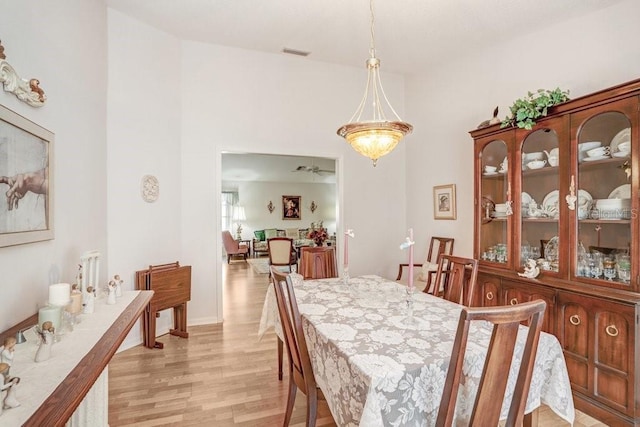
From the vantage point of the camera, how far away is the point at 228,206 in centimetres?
1102

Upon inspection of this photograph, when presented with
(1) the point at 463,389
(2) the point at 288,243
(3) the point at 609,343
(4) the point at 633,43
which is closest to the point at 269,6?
(4) the point at 633,43

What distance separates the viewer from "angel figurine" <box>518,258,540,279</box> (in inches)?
101

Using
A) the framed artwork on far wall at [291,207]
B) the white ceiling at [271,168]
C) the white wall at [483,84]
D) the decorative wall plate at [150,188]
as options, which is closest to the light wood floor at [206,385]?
the decorative wall plate at [150,188]

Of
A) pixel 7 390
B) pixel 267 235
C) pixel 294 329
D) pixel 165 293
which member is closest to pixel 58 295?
pixel 7 390

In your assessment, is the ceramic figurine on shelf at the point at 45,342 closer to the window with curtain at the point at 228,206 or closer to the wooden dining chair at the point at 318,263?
the wooden dining chair at the point at 318,263

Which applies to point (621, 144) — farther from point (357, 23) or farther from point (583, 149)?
point (357, 23)

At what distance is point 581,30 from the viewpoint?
276cm

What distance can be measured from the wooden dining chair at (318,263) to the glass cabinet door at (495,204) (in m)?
1.43

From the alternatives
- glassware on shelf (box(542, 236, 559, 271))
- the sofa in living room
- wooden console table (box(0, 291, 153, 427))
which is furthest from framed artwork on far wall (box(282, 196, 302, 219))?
wooden console table (box(0, 291, 153, 427))

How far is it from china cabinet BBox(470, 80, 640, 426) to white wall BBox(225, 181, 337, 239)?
8.71 m

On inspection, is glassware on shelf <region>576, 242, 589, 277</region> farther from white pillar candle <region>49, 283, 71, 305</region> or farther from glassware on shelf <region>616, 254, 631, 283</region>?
white pillar candle <region>49, 283, 71, 305</region>

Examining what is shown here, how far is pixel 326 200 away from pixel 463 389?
10.4 metres

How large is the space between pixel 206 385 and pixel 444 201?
3220mm

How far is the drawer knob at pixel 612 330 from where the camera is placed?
2047mm
